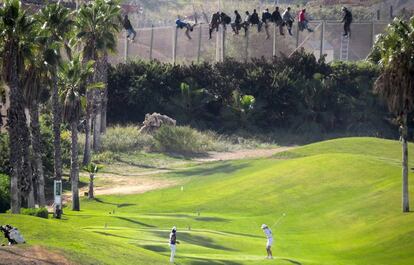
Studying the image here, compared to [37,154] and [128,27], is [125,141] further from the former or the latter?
[37,154]

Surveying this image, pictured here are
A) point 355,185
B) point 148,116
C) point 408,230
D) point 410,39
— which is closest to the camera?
point 408,230

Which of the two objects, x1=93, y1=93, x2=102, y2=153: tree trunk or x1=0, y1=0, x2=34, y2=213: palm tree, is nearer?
x1=0, y1=0, x2=34, y2=213: palm tree

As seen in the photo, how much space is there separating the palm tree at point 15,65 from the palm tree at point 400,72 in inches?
763

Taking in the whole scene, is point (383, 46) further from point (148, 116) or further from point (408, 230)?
point (148, 116)

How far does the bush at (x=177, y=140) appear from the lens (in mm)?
99938

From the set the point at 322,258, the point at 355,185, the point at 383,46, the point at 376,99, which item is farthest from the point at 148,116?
the point at 322,258

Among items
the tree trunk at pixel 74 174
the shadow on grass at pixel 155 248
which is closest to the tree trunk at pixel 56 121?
the tree trunk at pixel 74 174

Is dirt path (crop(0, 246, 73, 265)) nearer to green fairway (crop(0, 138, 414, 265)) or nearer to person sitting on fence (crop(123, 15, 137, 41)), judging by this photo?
green fairway (crop(0, 138, 414, 265))

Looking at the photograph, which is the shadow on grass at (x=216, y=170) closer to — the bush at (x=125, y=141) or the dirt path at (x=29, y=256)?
the bush at (x=125, y=141)

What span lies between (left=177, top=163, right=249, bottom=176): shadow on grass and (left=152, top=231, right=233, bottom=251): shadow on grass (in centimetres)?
2754

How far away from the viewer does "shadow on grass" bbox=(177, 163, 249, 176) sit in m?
84.8

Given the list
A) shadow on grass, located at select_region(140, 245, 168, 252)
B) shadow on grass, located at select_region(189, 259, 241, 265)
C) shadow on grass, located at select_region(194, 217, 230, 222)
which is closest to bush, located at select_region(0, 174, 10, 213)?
shadow on grass, located at select_region(194, 217, 230, 222)

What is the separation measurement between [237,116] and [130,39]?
1630cm

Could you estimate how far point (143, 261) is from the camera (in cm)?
4450
